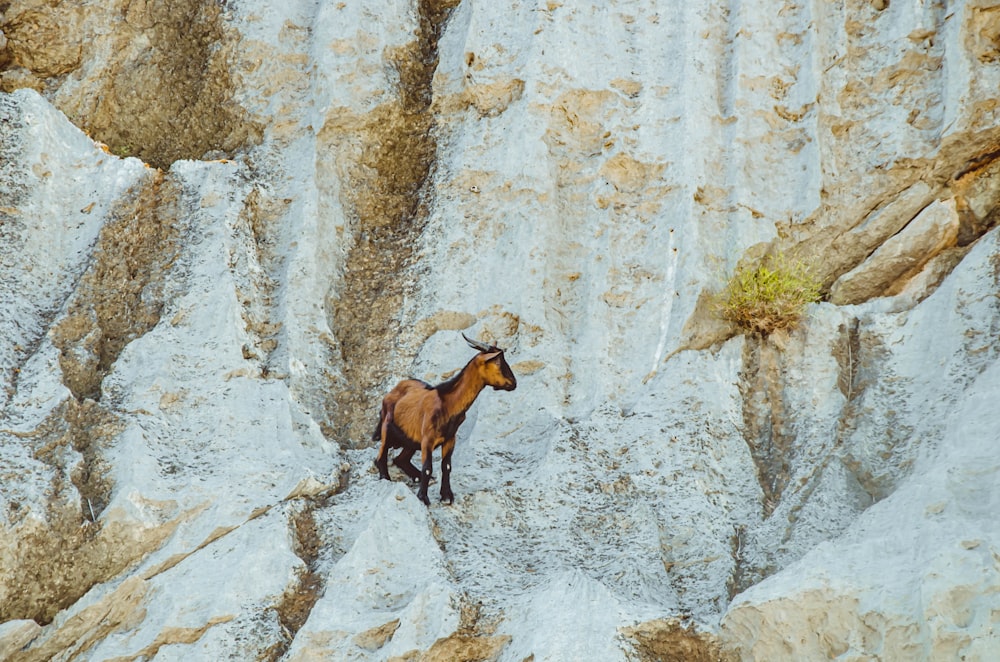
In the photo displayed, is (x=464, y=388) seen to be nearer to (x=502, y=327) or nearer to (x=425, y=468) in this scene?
(x=425, y=468)

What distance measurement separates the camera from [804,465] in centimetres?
690

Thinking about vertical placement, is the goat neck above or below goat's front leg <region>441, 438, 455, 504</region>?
above

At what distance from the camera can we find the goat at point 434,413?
705 cm

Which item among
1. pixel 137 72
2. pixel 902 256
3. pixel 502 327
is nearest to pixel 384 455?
pixel 502 327

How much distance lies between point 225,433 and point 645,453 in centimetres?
288

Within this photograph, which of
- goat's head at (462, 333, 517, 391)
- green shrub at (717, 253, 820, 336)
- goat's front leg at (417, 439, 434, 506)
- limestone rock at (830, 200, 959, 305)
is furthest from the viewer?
limestone rock at (830, 200, 959, 305)

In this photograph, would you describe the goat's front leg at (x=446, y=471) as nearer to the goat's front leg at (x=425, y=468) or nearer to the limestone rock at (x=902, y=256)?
the goat's front leg at (x=425, y=468)

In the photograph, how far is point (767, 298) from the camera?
7602mm

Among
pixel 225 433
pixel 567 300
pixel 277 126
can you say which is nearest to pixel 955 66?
pixel 567 300

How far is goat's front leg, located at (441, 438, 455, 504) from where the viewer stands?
7.04m

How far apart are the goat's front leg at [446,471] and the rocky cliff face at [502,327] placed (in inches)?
3.8

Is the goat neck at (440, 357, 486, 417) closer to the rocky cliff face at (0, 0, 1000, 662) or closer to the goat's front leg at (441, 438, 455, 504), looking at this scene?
the goat's front leg at (441, 438, 455, 504)

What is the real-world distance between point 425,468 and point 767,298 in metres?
2.71

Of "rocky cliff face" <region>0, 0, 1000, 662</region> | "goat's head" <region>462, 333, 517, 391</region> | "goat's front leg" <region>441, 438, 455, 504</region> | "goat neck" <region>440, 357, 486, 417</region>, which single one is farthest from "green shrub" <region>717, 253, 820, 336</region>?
"goat's front leg" <region>441, 438, 455, 504</region>
